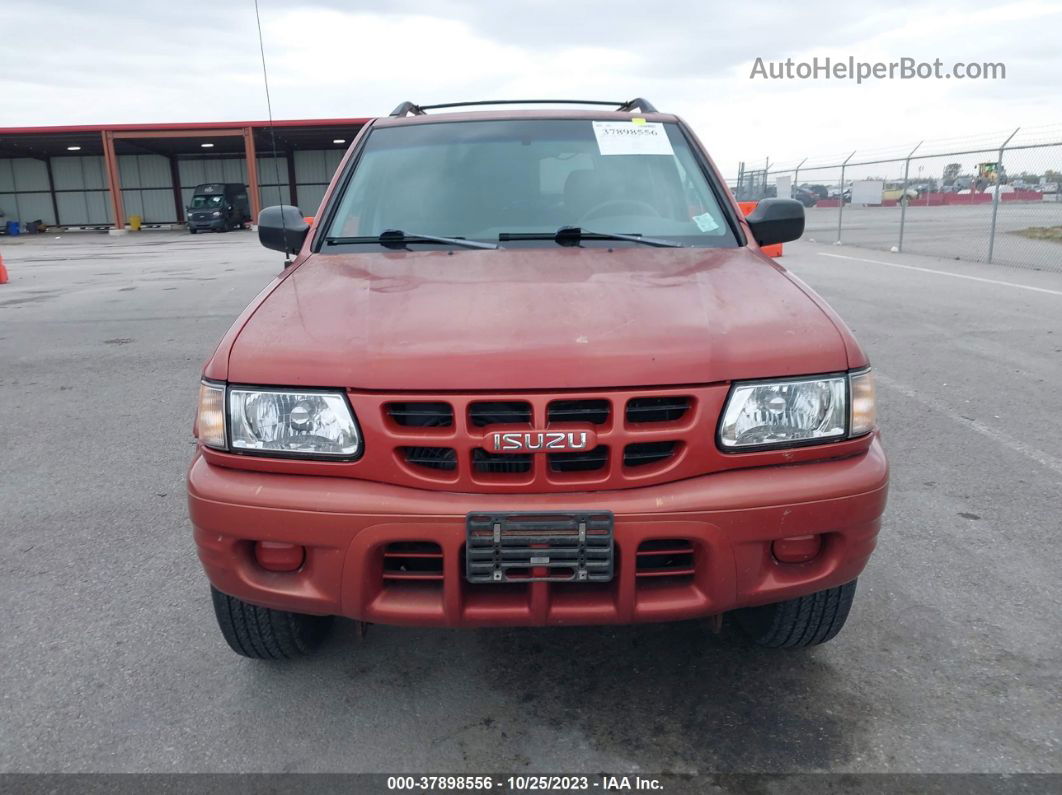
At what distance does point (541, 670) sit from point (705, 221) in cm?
176

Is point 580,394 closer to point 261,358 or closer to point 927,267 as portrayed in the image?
point 261,358

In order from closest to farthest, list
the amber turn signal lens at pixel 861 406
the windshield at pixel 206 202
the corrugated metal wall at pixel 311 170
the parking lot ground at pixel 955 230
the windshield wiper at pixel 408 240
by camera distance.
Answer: the amber turn signal lens at pixel 861 406 → the windshield wiper at pixel 408 240 → the parking lot ground at pixel 955 230 → the windshield at pixel 206 202 → the corrugated metal wall at pixel 311 170

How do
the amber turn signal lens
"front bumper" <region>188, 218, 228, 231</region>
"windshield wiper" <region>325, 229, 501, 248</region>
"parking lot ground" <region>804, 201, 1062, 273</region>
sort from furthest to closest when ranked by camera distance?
1. "front bumper" <region>188, 218, 228, 231</region>
2. "parking lot ground" <region>804, 201, 1062, 273</region>
3. "windshield wiper" <region>325, 229, 501, 248</region>
4. the amber turn signal lens

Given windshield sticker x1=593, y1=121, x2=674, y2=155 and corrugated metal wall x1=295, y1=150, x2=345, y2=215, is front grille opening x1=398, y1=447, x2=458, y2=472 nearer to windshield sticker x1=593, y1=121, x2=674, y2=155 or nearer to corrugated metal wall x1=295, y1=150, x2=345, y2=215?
windshield sticker x1=593, y1=121, x2=674, y2=155

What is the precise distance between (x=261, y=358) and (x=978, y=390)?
5.36 meters

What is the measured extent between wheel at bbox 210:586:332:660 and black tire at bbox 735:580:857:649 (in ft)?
4.62

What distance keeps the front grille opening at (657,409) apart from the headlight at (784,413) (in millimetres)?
110

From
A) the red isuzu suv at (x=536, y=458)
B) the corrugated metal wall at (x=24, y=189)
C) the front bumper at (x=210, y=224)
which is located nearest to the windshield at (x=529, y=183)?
the red isuzu suv at (x=536, y=458)

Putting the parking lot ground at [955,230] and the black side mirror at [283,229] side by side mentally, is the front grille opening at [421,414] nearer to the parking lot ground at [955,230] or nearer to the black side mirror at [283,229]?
the black side mirror at [283,229]

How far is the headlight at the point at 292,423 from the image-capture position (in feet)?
7.11

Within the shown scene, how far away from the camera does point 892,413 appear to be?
5484 millimetres

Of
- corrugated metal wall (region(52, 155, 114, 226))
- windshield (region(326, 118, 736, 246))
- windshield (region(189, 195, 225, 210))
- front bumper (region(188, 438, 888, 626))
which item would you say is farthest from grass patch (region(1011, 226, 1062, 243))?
corrugated metal wall (region(52, 155, 114, 226))

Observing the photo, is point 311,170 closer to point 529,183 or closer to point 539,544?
point 529,183

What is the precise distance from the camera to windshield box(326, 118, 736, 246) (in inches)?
128
